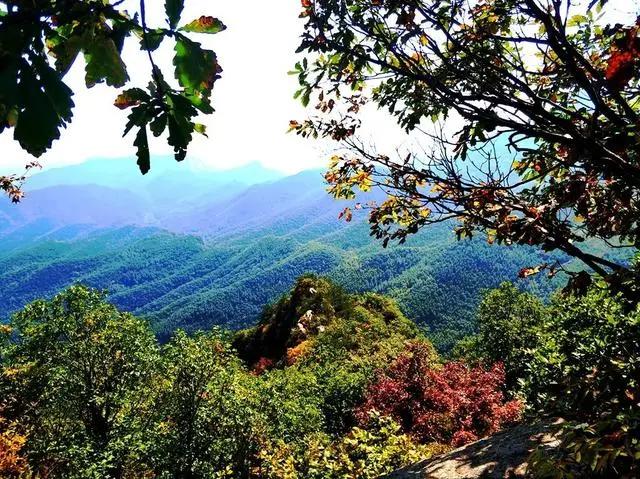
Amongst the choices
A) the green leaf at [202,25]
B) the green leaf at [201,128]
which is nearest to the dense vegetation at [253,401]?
the green leaf at [201,128]

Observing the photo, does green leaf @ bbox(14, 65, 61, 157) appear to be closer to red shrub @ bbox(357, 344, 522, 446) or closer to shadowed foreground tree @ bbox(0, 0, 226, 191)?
shadowed foreground tree @ bbox(0, 0, 226, 191)

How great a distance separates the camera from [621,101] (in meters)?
2.79

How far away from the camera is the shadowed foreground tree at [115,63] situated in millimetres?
1245

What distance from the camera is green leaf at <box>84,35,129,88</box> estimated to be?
146 centimetres

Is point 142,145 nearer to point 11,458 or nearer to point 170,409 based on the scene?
point 170,409

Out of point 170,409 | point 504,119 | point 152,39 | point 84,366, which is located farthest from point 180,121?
point 84,366

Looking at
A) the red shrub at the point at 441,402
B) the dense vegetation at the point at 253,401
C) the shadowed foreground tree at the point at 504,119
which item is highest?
the shadowed foreground tree at the point at 504,119

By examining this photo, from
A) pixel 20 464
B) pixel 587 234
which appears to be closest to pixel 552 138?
pixel 587 234

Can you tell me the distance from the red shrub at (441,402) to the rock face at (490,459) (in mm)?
6830

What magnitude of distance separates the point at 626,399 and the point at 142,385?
19913 millimetres

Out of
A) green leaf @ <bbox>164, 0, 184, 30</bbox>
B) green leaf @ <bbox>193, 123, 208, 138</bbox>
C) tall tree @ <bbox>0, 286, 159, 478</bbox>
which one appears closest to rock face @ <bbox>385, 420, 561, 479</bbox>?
green leaf @ <bbox>193, 123, 208, 138</bbox>

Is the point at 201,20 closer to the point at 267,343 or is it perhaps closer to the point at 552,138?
the point at 552,138

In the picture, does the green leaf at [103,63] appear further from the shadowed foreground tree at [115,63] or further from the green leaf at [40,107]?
the green leaf at [40,107]

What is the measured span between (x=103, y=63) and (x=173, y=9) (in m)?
0.32
